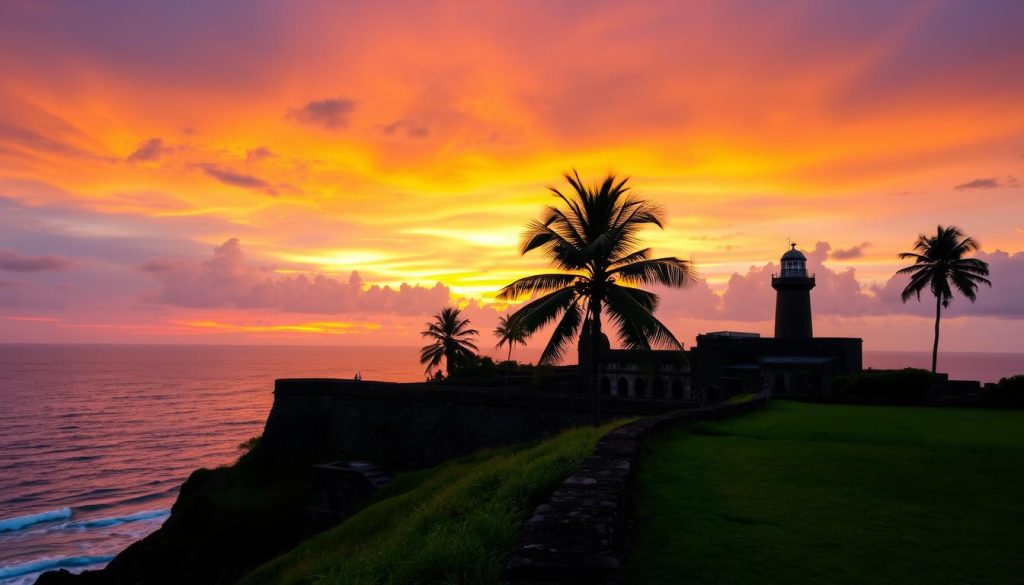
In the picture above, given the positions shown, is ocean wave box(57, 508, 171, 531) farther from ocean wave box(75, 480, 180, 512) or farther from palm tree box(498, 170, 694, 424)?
palm tree box(498, 170, 694, 424)

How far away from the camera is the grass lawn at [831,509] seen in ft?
18.6

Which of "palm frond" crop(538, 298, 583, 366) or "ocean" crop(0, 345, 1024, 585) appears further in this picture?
"ocean" crop(0, 345, 1024, 585)

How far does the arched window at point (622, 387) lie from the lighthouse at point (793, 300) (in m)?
14.2

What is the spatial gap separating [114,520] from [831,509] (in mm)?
55753

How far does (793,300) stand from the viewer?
5512 cm

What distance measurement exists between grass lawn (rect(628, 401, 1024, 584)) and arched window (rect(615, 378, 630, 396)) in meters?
40.9

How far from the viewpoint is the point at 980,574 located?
217 inches

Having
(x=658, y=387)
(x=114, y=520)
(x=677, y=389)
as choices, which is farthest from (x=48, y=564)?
Answer: (x=677, y=389)

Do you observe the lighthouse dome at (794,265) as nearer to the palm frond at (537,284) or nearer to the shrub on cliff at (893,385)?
the shrub on cliff at (893,385)

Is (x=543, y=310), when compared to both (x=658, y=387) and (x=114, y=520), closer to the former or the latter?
(x=658, y=387)

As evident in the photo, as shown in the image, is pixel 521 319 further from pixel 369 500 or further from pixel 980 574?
pixel 369 500

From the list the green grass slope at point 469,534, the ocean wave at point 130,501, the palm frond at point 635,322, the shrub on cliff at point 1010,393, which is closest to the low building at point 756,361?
the shrub on cliff at point 1010,393

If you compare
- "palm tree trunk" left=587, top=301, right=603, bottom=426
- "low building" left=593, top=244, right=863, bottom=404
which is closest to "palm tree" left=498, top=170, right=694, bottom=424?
"palm tree trunk" left=587, top=301, right=603, bottom=426

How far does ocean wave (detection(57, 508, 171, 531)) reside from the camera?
46.2 meters
